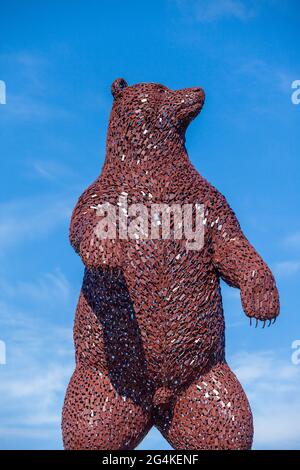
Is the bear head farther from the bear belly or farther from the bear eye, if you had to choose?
the bear belly

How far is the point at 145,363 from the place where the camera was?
5422 mm

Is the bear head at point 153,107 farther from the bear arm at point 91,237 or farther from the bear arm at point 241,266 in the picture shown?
the bear arm at point 241,266

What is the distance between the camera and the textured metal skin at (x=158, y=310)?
17.4 feet

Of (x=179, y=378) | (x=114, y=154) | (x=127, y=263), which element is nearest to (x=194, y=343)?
(x=179, y=378)

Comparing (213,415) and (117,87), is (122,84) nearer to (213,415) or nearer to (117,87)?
(117,87)

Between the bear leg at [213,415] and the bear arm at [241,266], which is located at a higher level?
the bear arm at [241,266]

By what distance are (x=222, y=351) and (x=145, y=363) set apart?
0.50 metres

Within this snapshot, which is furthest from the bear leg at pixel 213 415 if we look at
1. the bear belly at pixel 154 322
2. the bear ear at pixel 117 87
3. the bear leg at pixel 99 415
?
the bear ear at pixel 117 87

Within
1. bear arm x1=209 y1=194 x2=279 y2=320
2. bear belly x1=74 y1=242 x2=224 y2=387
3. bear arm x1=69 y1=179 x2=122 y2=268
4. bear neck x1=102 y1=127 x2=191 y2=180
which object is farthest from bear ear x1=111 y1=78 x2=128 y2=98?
bear belly x1=74 y1=242 x2=224 y2=387

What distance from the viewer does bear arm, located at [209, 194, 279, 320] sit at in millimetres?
5352

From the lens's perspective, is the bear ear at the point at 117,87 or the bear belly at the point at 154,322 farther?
Answer: the bear ear at the point at 117,87

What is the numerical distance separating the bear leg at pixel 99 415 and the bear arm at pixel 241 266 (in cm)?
87

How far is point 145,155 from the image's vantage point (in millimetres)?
5562
